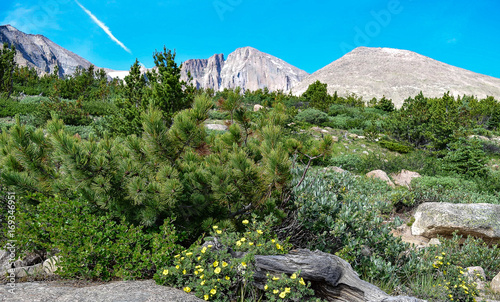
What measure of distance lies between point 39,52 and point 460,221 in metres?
169

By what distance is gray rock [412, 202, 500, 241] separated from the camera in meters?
5.21

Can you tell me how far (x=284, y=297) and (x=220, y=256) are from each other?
724mm

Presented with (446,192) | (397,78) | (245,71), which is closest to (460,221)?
(446,192)

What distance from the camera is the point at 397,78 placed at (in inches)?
3258

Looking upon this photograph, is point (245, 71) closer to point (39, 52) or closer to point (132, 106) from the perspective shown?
point (39, 52)

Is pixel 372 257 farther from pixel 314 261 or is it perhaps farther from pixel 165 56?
pixel 165 56

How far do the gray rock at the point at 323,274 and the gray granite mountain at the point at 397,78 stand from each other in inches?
2927

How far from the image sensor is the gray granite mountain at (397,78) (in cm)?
7512

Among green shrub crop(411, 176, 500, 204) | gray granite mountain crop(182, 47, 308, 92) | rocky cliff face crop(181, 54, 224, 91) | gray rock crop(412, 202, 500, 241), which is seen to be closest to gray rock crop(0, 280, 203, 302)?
gray rock crop(412, 202, 500, 241)

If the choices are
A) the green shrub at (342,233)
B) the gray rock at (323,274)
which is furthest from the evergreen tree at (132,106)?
the gray rock at (323,274)

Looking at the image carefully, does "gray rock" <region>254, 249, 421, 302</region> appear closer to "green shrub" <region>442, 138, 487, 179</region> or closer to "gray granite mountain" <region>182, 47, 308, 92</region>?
"green shrub" <region>442, 138, 487, 179</region>

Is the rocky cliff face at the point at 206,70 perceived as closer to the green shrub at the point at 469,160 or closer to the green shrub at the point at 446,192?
the green shrub at the point at 469,160

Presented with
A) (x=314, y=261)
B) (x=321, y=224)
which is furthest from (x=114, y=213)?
(x=321, y=224)

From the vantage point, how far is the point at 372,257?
3.51 m
